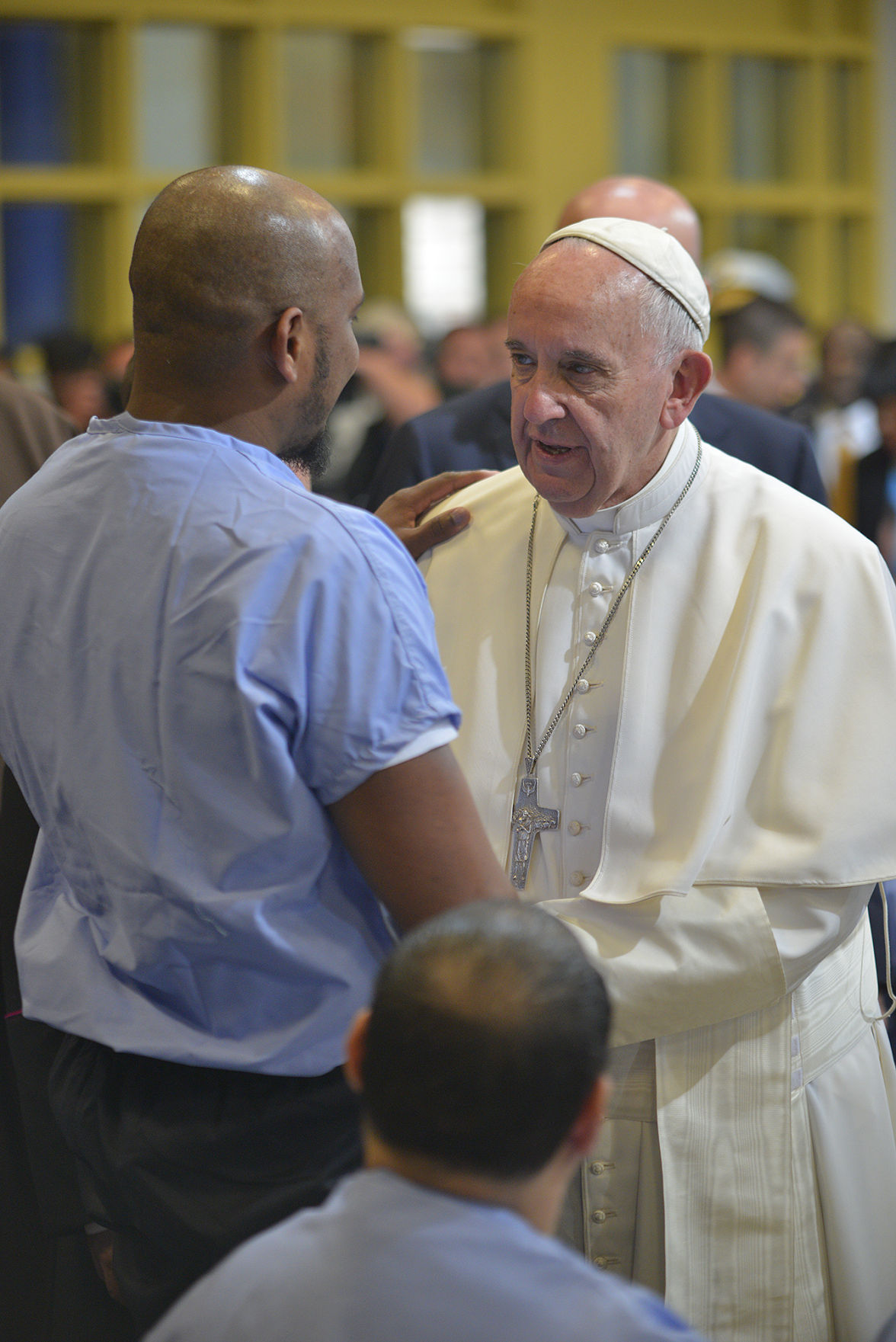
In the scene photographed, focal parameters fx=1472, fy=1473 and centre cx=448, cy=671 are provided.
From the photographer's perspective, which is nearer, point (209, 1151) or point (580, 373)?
point (209, 1151)

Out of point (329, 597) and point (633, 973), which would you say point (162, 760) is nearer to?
point (329, 597)

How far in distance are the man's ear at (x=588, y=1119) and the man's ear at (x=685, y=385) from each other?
1.13 m

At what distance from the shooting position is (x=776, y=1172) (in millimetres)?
1884

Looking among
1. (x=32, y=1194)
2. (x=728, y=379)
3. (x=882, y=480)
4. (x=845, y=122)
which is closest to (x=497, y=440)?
(x=32, y=1194)

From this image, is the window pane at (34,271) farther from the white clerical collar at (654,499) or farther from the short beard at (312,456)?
the short beard at (312,456)

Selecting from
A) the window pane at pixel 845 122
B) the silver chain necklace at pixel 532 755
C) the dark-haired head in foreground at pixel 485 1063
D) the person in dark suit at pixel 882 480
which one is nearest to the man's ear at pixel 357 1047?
the dark-haired head in foreground at pixel 485 1063

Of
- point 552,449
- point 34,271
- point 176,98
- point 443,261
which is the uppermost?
point 176,98

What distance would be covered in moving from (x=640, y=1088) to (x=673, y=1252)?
0.20 metres

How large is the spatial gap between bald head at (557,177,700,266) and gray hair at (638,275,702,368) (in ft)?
3.41

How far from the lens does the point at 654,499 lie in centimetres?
206

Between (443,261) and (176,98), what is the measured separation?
191 centimetres

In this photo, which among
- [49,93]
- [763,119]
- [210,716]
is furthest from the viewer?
[763,119]

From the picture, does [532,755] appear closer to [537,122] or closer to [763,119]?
[537,122]

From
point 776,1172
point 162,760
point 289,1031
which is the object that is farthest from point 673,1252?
point 162,760
